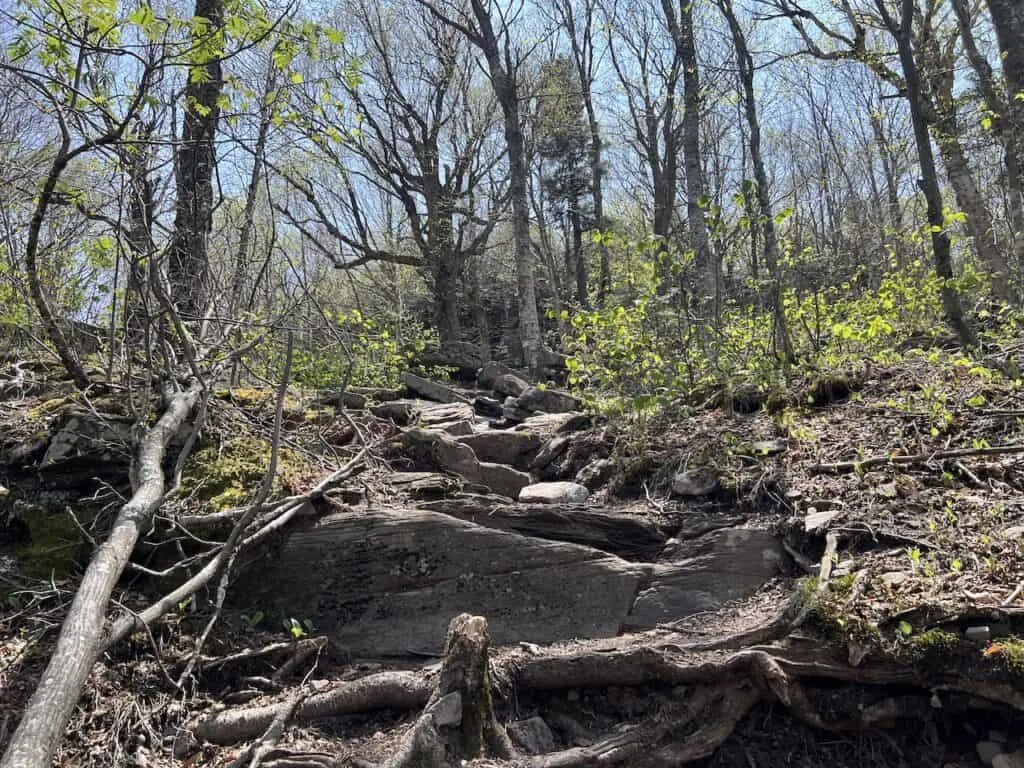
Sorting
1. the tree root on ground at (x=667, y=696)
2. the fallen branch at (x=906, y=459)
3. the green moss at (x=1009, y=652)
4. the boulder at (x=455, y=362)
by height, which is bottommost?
the tree root on ground at (x=667, y=696)

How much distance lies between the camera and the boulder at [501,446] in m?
6.73

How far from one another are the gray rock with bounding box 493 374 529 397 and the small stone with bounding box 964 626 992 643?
7.66 m

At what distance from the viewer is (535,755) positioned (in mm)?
3141

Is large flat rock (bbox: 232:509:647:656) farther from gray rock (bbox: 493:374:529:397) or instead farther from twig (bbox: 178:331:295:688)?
gray rock (bbox: 493:374:529:397)

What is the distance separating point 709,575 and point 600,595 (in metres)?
0.70

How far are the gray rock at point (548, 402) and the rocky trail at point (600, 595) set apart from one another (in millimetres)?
2559

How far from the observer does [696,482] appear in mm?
5027

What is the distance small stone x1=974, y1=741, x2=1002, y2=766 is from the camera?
2756mm

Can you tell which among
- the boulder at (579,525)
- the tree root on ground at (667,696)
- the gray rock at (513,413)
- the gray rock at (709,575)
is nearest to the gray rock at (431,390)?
the gray rock at (513,413)

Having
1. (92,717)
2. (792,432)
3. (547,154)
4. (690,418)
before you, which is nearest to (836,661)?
(792,432)

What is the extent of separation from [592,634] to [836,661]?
1.40 meters

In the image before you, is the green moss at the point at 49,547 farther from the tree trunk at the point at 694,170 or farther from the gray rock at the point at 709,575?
the tree trunk at the point at 694,170

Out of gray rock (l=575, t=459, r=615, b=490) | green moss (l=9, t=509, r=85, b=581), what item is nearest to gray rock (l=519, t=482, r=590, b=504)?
gray rock (l=575, t=459, r=615, b=490)

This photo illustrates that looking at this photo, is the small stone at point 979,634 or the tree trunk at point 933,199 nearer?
the small stone at point 979,634
